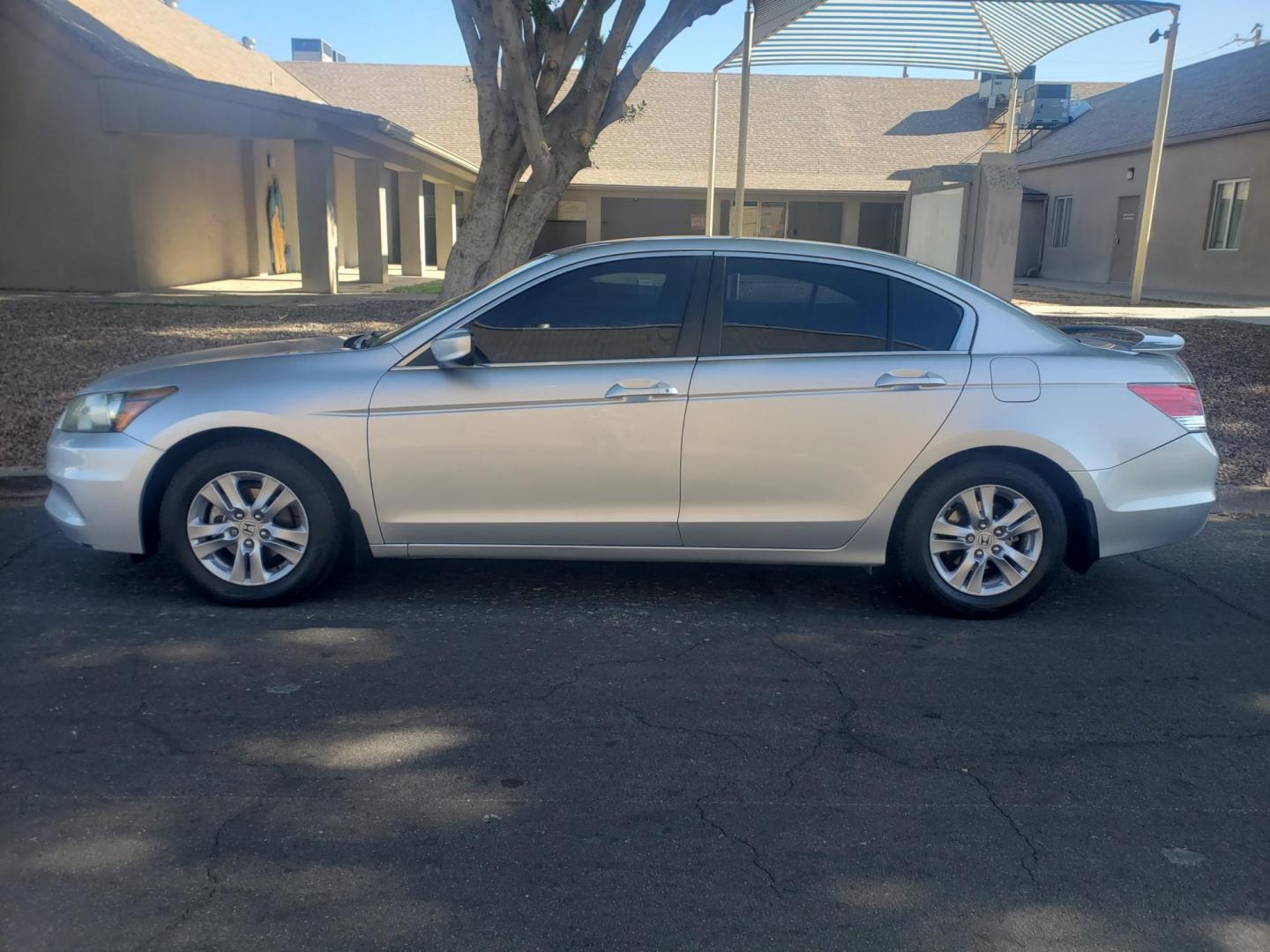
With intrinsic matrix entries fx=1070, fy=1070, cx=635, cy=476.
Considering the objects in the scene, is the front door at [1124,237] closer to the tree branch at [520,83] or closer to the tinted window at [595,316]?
the tree branch at [520,83]

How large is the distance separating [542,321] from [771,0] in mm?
11849

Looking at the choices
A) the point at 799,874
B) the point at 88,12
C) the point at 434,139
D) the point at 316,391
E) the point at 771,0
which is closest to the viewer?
the point at 799,874

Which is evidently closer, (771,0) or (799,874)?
(799,874)

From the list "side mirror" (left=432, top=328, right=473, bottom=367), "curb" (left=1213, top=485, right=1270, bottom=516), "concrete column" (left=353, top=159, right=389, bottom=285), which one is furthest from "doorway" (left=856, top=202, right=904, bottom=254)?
"side mirror" (left=432, top=328, right=473, bottom=367)

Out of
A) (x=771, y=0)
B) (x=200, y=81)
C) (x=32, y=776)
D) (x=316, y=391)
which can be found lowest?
(x=32, y=776)

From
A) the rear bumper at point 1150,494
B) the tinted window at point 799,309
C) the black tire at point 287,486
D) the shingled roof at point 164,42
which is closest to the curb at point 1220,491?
the rear bumper at point 1150,494

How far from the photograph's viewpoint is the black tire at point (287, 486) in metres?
4.76

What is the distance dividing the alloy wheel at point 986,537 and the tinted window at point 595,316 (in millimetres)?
1491

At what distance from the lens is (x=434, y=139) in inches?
1151

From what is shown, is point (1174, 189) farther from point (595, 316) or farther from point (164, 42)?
point (595, 316)

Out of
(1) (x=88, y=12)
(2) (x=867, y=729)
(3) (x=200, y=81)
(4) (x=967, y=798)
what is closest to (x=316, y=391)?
(2) (x=867, y=729)

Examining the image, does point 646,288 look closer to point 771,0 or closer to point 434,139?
point 771,0

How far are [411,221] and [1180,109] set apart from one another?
59.3 ft

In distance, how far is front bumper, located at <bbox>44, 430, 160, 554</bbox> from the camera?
4738mm
